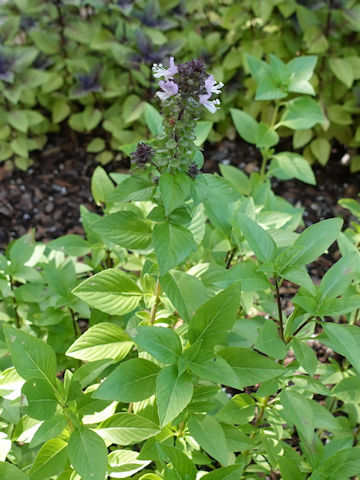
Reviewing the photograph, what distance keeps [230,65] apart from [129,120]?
812 millimetres

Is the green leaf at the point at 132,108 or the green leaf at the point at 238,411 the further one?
the green leaf at the point at 132,108

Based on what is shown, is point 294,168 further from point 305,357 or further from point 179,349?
point 179,349

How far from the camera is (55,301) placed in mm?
1705

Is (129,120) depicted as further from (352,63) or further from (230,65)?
(352,63)

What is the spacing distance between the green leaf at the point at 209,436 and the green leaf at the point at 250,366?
0.15m

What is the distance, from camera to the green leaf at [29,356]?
117 cm

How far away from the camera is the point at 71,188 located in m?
3.32

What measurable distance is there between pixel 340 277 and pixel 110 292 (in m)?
0.61

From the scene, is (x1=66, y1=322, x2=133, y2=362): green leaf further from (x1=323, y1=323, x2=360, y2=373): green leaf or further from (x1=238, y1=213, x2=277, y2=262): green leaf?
(x1=323, y1=323, x2=360, y2=373): green leaf

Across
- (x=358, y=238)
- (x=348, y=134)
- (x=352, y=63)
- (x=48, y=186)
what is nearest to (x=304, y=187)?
(x=348, y=134)

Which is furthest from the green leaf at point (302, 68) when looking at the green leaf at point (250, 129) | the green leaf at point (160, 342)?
the green leaf at point (160, 342)

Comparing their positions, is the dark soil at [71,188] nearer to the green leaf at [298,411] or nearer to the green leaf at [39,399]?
the green leaf at [298,411]

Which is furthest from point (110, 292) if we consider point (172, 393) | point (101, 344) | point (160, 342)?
point (172, 393)

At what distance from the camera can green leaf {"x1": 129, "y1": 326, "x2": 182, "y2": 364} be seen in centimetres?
114
